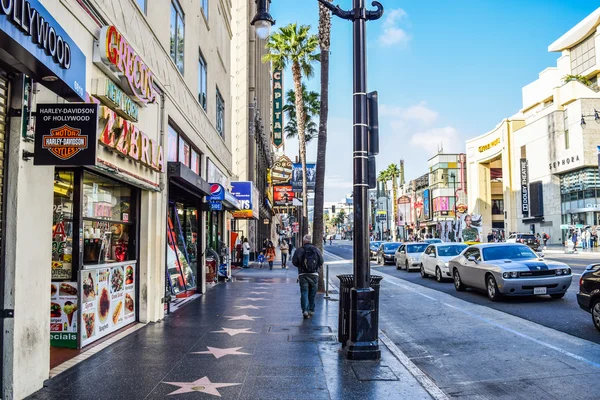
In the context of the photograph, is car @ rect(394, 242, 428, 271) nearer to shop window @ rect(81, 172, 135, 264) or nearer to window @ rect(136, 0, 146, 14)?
shop window @ rect(81, 172, 135, 264)

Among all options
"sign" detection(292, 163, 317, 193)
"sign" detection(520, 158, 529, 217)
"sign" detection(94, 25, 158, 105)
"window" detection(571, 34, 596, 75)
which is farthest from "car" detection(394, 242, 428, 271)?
"window" detection(571, 34, 596, 75)

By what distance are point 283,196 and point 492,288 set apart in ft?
123

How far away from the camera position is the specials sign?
49966 millimetres

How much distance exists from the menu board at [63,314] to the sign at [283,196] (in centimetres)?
4209

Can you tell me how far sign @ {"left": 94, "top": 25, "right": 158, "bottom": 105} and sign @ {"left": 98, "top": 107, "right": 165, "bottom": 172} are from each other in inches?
24.8

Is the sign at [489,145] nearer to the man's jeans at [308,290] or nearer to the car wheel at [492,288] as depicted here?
the car wheel at [492,288]

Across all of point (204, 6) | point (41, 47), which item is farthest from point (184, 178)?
point (204, 6)

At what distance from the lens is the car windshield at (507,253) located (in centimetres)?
1482

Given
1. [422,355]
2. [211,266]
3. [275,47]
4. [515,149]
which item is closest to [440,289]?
[211,266]

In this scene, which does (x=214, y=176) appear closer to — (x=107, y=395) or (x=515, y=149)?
(x=107, y=395)

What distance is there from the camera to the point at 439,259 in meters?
20.8

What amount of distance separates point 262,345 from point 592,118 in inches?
2185

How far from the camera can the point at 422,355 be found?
27.2 feet

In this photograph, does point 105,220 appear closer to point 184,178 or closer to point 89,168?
point 89,168
